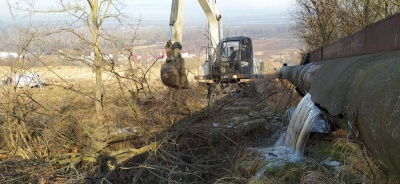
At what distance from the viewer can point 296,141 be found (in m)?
5.41

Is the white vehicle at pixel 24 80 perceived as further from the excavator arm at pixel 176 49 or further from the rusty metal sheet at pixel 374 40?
the rusty metal sheet at pixel 374 40

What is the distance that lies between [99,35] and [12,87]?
2914 millimetres

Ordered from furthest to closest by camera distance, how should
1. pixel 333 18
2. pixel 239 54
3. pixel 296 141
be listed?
pixel 333 18
pixel 239 54
pixel 296 141

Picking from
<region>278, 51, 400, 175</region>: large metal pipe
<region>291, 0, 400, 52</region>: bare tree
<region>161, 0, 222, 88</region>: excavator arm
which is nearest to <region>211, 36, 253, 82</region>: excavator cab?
<region>161, 0, 222, 88</region>: excavator arm

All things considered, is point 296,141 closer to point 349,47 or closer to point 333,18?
point 349,47

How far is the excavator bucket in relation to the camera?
914 cm

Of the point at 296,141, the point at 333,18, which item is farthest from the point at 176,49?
the point at 333,18

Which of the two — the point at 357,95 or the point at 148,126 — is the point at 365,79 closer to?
the point at 357,95

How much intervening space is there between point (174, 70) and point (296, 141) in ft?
14.4

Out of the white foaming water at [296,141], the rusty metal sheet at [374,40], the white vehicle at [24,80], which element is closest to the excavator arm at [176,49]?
the white vehicle at [24,80]

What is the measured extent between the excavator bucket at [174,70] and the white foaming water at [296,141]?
367 centimetres

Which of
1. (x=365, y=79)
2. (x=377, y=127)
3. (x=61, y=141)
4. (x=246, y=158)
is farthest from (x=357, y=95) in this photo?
(x=61, y=141)

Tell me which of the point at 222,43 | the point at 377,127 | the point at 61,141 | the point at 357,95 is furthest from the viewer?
the point at 222,43

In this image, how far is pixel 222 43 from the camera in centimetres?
1587
